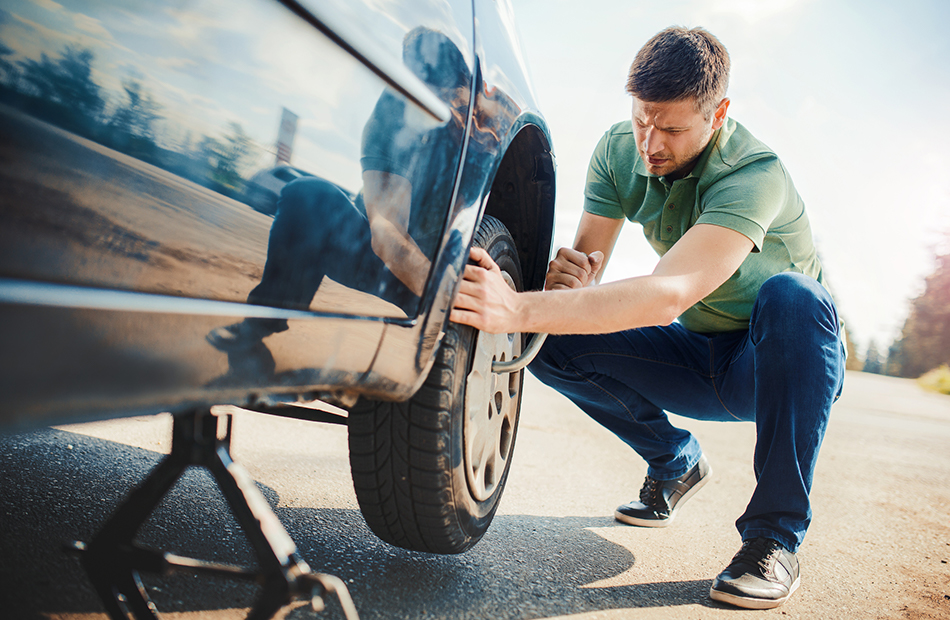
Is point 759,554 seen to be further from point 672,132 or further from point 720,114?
point 720,114

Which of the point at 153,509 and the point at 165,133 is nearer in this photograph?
the point at 165,133

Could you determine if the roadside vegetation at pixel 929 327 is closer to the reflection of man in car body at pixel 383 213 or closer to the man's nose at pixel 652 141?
the man's nose at pixel 652 141

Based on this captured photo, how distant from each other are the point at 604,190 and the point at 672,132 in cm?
39

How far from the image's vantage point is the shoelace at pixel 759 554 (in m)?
1.47

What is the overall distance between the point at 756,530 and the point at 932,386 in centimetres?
1897

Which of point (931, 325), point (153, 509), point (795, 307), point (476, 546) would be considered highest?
point (931, 325)

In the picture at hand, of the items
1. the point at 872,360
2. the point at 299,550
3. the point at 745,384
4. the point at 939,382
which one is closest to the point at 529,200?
the point at 745,384

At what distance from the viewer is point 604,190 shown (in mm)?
2199

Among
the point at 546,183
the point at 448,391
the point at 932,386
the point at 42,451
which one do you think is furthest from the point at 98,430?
the point at 932,386

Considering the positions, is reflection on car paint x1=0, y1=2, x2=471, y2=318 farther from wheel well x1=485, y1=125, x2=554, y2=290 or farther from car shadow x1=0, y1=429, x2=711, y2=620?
wheel well x1=485, y1=125, x2=554, y2=290

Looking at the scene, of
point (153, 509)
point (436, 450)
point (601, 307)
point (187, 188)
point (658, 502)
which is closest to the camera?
point (187, 188)

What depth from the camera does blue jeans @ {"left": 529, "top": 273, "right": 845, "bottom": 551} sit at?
1536mm

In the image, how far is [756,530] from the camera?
59.9 inches

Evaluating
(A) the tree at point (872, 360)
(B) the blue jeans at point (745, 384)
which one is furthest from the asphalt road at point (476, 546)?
(A) the tree at point (872, 360)
